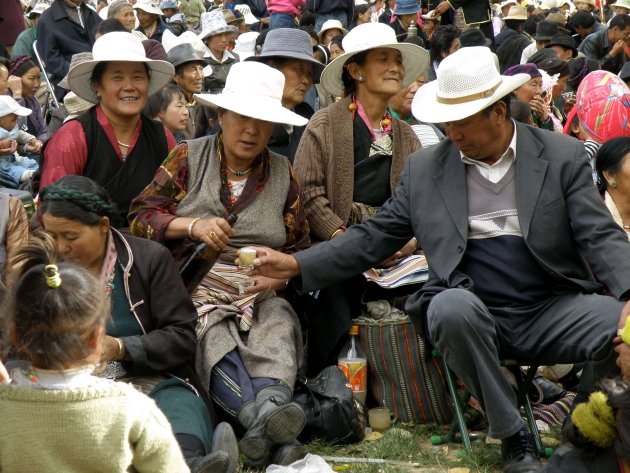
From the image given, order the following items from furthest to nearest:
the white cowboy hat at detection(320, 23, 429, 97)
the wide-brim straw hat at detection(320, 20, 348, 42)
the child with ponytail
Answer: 1. the wide-brim straw hat at detection(320, 20, 348, 42)
2. the white cowboy hat at detection(320, 23, 429, 97)
3. the child with ponytail

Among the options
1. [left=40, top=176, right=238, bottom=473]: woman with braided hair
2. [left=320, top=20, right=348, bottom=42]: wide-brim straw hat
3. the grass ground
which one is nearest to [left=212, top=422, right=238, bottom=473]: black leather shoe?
[left=40, top=176, right=238, bottom=473]: woman with braided hair

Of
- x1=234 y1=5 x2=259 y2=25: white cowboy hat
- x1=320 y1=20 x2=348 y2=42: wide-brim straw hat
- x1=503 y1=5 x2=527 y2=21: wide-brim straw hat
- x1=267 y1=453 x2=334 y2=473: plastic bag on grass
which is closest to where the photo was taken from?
x1=267 y1=453 x2=334 y2=473: plastic bag on grass

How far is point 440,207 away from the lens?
452 cm

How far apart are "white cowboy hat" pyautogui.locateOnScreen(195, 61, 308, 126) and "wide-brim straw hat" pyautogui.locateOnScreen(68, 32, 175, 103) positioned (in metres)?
0.68

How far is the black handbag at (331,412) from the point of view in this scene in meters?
4.63

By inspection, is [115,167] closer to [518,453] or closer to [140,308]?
[140,308]

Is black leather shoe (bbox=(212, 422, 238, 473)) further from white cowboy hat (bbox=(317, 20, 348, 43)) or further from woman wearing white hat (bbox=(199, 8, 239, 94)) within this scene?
white cowboy hat (bbox=(317, 20, 348, 43))

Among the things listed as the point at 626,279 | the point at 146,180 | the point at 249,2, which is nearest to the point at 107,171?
the point at 146,180

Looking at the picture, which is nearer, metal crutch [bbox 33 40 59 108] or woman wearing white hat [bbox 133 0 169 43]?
metal crutch [bbox 33 40 59 108]

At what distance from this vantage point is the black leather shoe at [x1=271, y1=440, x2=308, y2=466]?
4.18m

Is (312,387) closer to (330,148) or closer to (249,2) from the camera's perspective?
(330,148)

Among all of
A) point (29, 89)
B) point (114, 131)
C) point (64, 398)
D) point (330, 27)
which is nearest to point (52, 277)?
point (64, 398)

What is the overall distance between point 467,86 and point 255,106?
1062mm

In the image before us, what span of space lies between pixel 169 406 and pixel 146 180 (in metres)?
1.68
